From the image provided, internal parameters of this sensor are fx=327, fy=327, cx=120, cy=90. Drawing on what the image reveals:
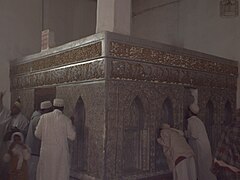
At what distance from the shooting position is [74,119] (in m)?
4.68

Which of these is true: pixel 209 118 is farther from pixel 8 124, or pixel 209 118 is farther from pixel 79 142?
pixel 8 124

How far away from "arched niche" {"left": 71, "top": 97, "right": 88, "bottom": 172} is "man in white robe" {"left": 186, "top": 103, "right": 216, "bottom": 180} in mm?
1630

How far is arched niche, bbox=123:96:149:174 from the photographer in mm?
4328

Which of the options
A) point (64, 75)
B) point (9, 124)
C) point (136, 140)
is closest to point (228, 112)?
point (136, 140)

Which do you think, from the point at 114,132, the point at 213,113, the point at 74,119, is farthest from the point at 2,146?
the point at 213,113

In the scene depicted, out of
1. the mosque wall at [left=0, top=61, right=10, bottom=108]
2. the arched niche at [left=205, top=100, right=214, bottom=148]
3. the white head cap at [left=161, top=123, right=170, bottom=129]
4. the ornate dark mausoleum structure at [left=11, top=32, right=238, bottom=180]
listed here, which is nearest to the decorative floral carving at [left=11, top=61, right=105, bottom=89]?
the ornate dark mausoleum structure at [left=11, top=32, right=238, bottom=180]

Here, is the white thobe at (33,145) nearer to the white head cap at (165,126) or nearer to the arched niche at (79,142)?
the arched niche at (79,142)

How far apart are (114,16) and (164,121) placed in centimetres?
170

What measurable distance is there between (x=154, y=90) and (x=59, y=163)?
1.60 metres

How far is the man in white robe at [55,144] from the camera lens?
4.24 m

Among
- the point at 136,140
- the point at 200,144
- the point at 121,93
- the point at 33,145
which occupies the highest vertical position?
the point at 121,93

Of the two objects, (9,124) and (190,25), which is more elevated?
(190,25)

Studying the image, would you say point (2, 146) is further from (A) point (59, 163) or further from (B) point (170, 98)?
(B) point (170, 98)

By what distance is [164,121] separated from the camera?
4.78 meters
